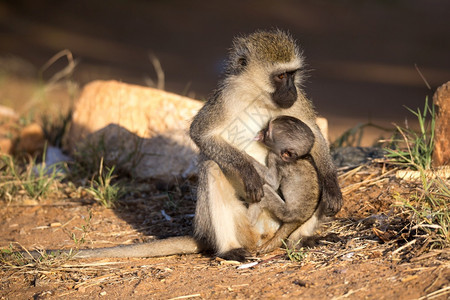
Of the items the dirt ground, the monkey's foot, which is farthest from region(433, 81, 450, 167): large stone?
the monkey's foot

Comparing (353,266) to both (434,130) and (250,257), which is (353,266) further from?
(434,130)

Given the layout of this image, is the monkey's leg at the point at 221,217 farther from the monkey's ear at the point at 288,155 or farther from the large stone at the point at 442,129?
the large stone at the point at 442,129

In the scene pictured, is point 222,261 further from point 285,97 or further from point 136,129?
point 136,129

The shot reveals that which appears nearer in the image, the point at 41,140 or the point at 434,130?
the point at 434,130

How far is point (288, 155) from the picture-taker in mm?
4191

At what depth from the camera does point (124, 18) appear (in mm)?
20219

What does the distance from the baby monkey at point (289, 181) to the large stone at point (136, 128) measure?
71.7 inches

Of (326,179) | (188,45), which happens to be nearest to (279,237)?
(326,179)

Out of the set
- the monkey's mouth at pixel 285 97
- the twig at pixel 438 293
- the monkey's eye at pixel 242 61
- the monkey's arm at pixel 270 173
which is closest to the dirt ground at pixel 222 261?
the twig at pixel 438 293

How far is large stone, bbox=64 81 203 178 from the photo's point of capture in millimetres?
6086

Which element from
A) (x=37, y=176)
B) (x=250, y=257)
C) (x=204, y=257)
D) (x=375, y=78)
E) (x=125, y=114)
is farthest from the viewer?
(x=375, y=78)

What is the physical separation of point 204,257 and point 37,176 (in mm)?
2577

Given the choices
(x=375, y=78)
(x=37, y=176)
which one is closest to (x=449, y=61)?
(x=375, y=78)

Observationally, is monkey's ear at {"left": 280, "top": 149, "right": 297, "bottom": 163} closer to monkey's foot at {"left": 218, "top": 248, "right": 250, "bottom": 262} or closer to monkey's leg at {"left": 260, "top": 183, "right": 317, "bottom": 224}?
monkey's leg at {"left": 260, "top": 183, "right": 317, "bottom": 224}
